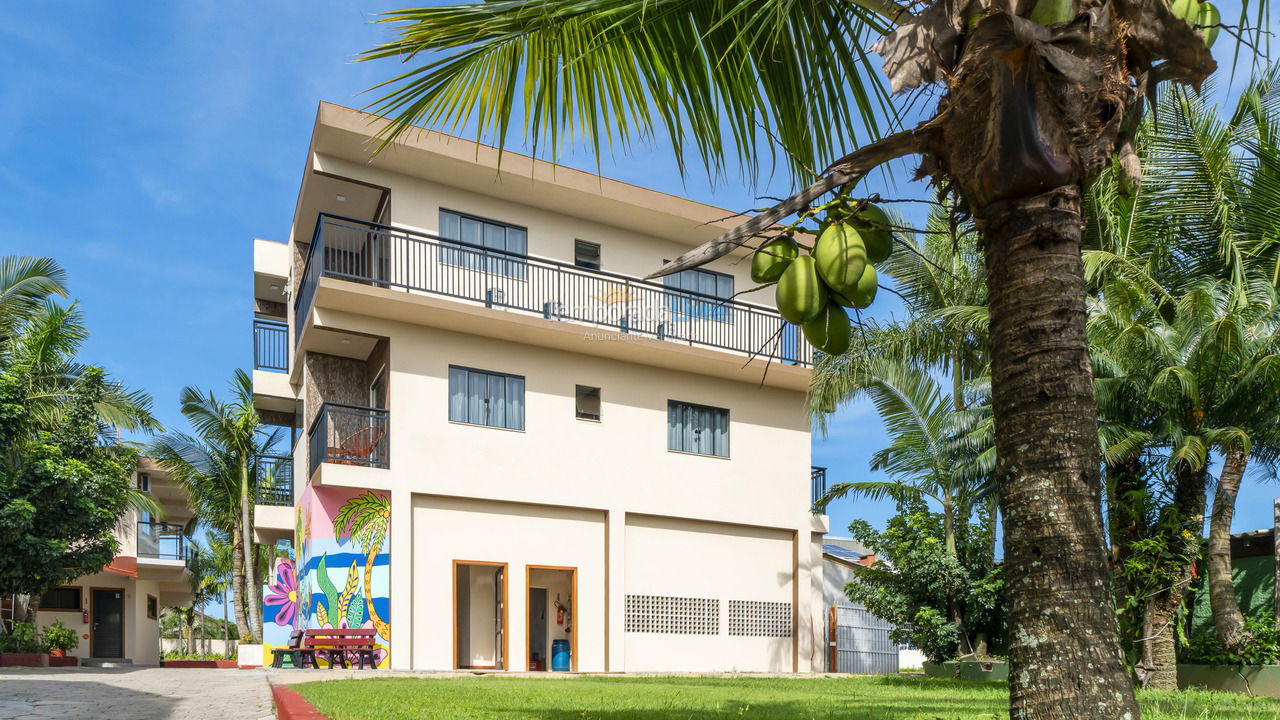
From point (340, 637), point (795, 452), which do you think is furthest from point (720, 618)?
point (340, 637)

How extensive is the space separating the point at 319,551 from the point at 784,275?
18.0 m

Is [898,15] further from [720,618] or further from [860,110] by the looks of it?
[720,618]

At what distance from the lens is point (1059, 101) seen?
2.51 m

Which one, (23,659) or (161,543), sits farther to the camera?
(161,543)

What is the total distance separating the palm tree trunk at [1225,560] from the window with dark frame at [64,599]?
35.1m

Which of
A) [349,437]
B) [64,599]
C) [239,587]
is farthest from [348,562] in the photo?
[64,599]

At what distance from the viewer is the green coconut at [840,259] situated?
238cm

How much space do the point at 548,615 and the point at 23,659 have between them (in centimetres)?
1160

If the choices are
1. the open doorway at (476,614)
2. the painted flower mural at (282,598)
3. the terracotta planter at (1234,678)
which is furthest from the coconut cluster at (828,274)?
the painted flower mural at (282,598)

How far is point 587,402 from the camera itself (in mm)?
21188

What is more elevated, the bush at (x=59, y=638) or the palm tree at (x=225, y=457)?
the palm tree at (x=225, y=457)

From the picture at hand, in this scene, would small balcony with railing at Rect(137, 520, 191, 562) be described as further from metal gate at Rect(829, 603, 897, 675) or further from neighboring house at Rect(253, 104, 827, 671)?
metal gate at Rect(829, 603, 897, 675)

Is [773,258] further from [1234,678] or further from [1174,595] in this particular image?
[1234,678]

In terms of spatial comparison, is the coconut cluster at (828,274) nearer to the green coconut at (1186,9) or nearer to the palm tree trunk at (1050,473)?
the palm tree trunk at (1050,473)
